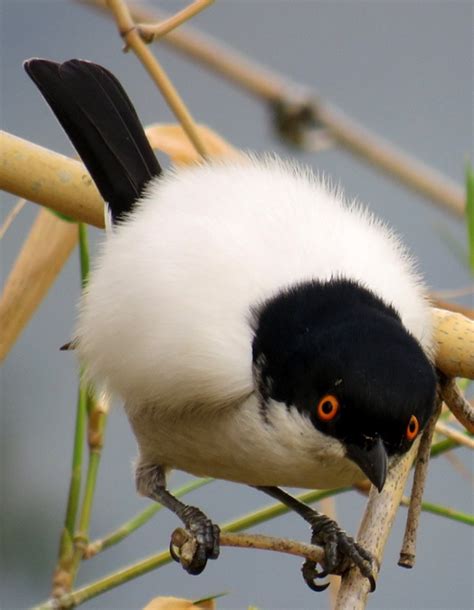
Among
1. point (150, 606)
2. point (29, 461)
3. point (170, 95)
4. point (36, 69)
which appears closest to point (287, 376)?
point (150, 606)

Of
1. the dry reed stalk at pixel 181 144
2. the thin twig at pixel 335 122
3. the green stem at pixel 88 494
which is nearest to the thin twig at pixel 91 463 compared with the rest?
the green stem at pixel 88 494

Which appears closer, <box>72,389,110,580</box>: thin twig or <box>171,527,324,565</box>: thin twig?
<box>171,527,324,565</box>: thin twig

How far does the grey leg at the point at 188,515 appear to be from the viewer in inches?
66.5

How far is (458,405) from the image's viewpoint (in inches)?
62.2

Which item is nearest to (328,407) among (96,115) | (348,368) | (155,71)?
(348,368)

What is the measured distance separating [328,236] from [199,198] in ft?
0.62

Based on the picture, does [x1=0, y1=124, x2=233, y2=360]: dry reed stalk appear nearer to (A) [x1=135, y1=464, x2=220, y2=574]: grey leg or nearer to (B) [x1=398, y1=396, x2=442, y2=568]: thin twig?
(A) [x1=135, y1=464, x2=220, y2=574]: grey leg

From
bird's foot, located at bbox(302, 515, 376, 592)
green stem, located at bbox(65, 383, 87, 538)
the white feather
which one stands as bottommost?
bird's foot, located at bbox(302, 515, 376, 592)

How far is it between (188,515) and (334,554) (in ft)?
0.77

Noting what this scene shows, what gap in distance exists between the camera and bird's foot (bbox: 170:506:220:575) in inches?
60.1

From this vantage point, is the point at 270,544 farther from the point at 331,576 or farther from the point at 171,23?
the point at 171,23

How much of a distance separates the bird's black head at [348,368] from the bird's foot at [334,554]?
103mm

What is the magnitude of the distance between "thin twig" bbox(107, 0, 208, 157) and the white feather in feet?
0.17

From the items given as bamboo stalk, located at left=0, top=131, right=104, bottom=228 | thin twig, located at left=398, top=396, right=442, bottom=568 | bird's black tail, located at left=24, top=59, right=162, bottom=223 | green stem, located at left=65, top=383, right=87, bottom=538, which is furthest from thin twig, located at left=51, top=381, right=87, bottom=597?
thin twig, located at left=398, top=396, right=442, bottom=568
